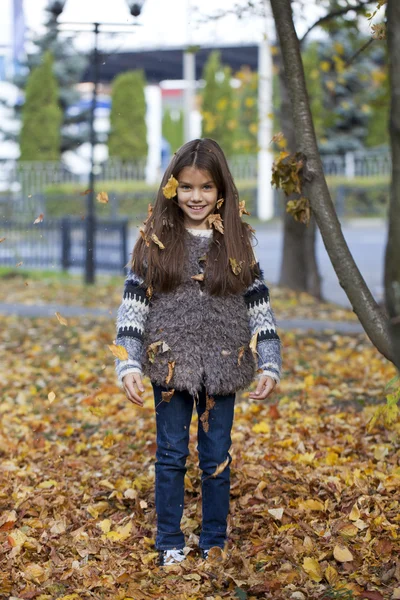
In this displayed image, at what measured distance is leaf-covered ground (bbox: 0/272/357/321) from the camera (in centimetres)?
1048

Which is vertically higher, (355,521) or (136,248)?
(136,248)

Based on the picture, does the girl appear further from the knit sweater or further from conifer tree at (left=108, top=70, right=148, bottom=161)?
conifer tree at (left=108, top=70, right=148, bottom=161)

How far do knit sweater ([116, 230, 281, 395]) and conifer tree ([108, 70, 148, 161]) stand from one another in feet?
97.3

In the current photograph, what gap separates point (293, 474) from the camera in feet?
14.5

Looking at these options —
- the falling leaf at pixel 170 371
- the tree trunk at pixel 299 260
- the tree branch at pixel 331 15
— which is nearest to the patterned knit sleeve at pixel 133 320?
the falling leaf at pixel 170 371

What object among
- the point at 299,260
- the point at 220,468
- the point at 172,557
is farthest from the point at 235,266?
the point at 299,260

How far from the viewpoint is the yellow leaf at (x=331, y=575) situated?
3.28 meters

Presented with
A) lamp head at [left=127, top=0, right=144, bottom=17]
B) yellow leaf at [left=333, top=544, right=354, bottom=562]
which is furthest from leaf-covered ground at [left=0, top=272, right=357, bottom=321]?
yellow leaf at [left=333, top=544, right=354, bottom=562]

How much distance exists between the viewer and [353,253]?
19422 mm

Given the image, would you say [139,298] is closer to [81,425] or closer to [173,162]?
[173,162]

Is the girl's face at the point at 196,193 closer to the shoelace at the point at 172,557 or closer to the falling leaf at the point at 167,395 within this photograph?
the falling leaf at the point at 167,395

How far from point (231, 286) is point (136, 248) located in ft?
1.31

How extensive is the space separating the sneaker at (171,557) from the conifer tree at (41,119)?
93.9 ft

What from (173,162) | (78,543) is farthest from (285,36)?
(78,543)
